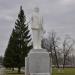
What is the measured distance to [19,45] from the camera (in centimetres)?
5288

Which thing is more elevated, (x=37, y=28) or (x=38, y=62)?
(x=37, y=28)

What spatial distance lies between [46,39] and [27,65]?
61.4 metres

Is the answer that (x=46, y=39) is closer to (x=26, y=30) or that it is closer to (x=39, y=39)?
(x=26, y=30)

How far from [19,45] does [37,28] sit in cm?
3576

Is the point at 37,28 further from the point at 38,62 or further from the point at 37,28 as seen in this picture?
the point at 38,62

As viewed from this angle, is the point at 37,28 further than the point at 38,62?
Yes

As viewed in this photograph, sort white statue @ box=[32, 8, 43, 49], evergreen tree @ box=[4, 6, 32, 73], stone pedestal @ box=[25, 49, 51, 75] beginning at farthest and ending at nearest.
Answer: evergreen tree @ box=[4, 6, 32, 73] < white statue @ box=[32, 8, 43, 49] < stone pedestal @ box=[25, 49, 51, 75]

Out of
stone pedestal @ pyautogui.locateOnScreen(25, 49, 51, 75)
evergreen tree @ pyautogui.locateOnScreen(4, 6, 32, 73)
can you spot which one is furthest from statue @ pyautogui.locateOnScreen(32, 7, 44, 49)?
evergreen tree @ pyautogui.locateOnScreen(4, 6, 32, 73)

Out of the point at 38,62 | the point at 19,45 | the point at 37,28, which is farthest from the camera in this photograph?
the point at 19,45

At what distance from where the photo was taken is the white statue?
17.2 metres

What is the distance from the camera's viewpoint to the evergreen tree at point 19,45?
51.4 metres

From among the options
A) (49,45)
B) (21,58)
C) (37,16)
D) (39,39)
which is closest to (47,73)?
(39,39)

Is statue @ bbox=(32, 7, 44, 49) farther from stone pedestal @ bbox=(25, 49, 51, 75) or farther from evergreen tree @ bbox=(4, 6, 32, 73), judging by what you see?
evergreen tree @ bbox=(4, 6, 32, 73)

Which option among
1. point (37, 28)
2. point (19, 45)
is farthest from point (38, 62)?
point (19, 45)
